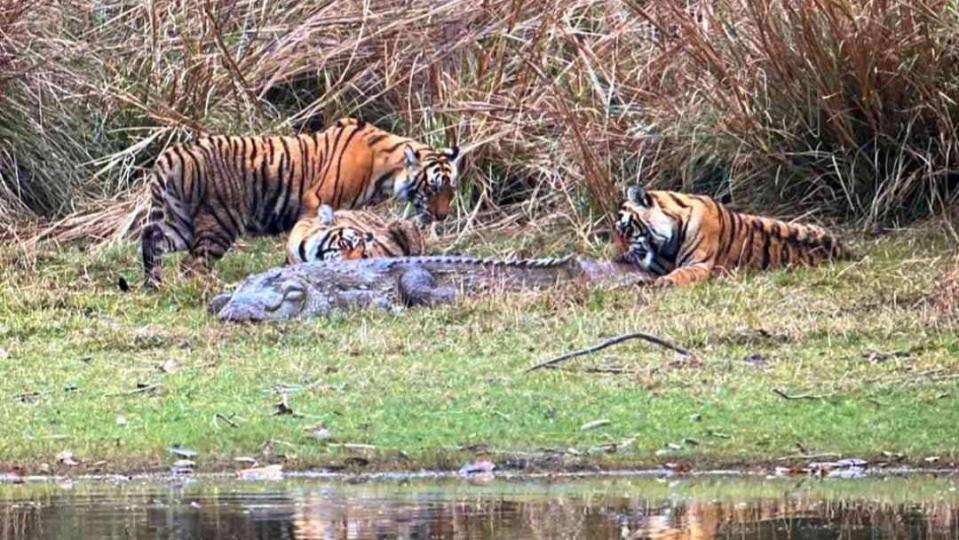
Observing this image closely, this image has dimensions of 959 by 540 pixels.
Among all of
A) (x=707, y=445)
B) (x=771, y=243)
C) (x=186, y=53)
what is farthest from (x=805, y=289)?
(x=186, y=53)

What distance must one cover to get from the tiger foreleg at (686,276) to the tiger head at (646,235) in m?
0.32

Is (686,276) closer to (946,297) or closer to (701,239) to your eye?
(701,239)

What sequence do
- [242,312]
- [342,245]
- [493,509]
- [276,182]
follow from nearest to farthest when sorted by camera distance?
[493,509] → [242,312] → [342,245] → [276,182]

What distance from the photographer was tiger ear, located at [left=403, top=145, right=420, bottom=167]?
50.7 feet

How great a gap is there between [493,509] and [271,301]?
531cm

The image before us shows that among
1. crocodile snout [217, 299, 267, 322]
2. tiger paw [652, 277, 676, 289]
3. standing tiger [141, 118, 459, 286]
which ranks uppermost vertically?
standing tiger [141, 118, 459, 286]

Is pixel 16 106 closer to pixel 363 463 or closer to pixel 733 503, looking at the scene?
pixel 363 463

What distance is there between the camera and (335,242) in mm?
14617

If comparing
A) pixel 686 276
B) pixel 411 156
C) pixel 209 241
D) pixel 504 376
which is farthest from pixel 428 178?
pixel 504 376

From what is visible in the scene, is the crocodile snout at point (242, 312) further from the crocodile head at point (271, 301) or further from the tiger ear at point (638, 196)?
the tiger ear at point (638, 196)

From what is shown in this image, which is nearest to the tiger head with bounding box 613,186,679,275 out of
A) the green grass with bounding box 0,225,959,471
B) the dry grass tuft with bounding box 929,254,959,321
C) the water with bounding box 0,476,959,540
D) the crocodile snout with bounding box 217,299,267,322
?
the green grass with bounding box 0,225,959,471

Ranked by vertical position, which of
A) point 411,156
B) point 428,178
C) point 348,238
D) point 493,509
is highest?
point 411,156

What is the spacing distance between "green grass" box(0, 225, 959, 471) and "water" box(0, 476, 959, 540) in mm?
466

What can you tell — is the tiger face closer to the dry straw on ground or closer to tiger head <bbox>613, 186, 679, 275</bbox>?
the dry straw on ground
